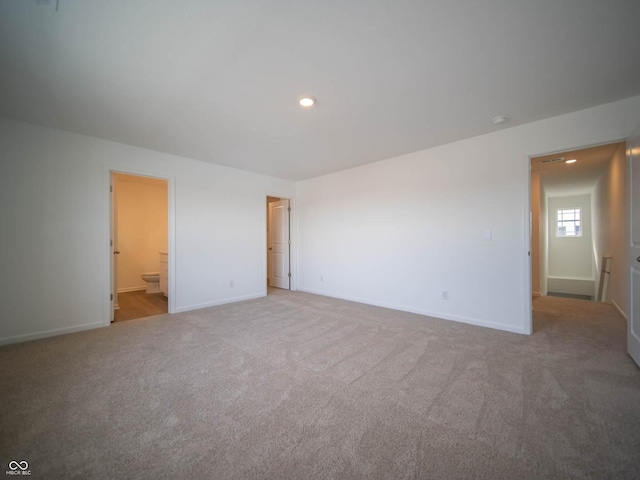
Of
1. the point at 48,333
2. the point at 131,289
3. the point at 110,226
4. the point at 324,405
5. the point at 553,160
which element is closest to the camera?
the point at 324,405

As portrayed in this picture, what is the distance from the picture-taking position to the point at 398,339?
2846 mm

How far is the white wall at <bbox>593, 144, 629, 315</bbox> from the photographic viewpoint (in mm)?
3615

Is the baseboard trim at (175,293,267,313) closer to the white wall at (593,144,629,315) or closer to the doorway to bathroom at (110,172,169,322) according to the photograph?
the doorway to bathroom at (110,172,169,322)

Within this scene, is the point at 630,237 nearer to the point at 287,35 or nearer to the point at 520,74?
the point at 520,74

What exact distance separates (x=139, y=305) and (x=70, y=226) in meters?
1.90

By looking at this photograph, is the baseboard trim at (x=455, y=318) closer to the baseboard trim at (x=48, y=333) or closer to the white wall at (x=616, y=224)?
the white wall at (x=616, y=224)

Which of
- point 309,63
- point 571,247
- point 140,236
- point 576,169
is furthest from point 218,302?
point 571,247

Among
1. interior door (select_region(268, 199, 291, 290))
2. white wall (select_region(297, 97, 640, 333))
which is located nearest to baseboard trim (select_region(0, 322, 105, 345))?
interior door (select_region(268, 199, 291, 290))

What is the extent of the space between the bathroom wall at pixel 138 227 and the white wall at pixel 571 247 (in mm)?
11580

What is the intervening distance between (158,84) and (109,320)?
3.11 meters

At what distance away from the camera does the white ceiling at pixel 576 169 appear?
3885mm

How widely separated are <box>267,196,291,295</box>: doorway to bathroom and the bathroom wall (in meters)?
2.53

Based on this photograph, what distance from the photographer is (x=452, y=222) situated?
3.54m

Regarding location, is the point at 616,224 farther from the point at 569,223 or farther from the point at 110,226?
the point at 110,226
